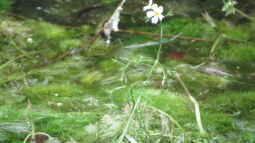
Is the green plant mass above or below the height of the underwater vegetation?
above

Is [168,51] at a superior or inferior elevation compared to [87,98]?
superior

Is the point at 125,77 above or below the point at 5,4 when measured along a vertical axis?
below

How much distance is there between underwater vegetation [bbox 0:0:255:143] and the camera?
1.50 metres

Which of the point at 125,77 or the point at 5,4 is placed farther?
the point at 5,4

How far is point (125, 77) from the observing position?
1.54 metres

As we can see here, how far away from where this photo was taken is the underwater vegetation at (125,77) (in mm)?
1505

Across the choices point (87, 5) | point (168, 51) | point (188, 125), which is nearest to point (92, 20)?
point (87, 5)

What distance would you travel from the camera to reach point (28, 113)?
5.51 ft

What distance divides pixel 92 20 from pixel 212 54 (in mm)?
943

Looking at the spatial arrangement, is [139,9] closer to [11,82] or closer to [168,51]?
[168,51]

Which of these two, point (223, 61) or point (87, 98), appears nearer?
point (87, 98)

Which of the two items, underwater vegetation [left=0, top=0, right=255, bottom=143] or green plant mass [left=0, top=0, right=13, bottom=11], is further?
green plant mass [left=0, top=0, right=13, bottom=11]

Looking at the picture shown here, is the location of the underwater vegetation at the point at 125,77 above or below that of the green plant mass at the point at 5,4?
below

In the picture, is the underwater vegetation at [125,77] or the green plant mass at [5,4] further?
the green plant mass at [5,4]
